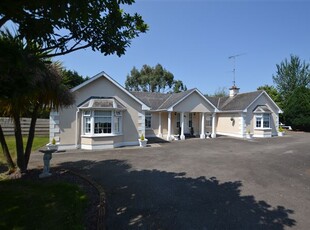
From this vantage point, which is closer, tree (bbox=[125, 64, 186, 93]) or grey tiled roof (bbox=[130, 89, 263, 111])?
grey tiled roof (bbox=[130, 89, 263, 111])

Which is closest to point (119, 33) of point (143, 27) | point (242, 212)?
point (143, 27)

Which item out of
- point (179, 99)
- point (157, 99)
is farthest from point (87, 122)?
point (157, 99)

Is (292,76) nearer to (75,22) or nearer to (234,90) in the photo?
(234,90)

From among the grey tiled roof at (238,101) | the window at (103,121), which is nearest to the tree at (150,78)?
the grey tiled roof at (238,101)

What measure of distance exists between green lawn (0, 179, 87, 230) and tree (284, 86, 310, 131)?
34.3 metres

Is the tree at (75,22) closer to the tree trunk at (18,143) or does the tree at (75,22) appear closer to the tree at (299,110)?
the tree trunk at (18,143)

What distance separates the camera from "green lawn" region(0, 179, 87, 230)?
15.4 feet

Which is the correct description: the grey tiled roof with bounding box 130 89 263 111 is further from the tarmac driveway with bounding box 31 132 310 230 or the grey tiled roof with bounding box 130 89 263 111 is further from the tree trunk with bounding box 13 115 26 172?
the tree trunk with bounding box 13 115 26 172

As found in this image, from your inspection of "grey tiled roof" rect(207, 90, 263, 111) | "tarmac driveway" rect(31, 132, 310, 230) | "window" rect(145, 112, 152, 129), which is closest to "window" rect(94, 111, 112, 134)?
"tarmac driveway" rect(31, 132, 310, 230)

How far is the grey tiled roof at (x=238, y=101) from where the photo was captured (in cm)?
2478

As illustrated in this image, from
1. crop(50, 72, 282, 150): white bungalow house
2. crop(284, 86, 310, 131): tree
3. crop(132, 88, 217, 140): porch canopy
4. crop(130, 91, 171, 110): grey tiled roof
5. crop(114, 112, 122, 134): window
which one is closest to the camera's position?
crop(50, 72, 282, 150): white bungalow house

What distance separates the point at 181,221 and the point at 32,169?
7269mm

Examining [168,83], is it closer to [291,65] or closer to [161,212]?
[291,65]

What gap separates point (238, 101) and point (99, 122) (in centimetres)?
1806
